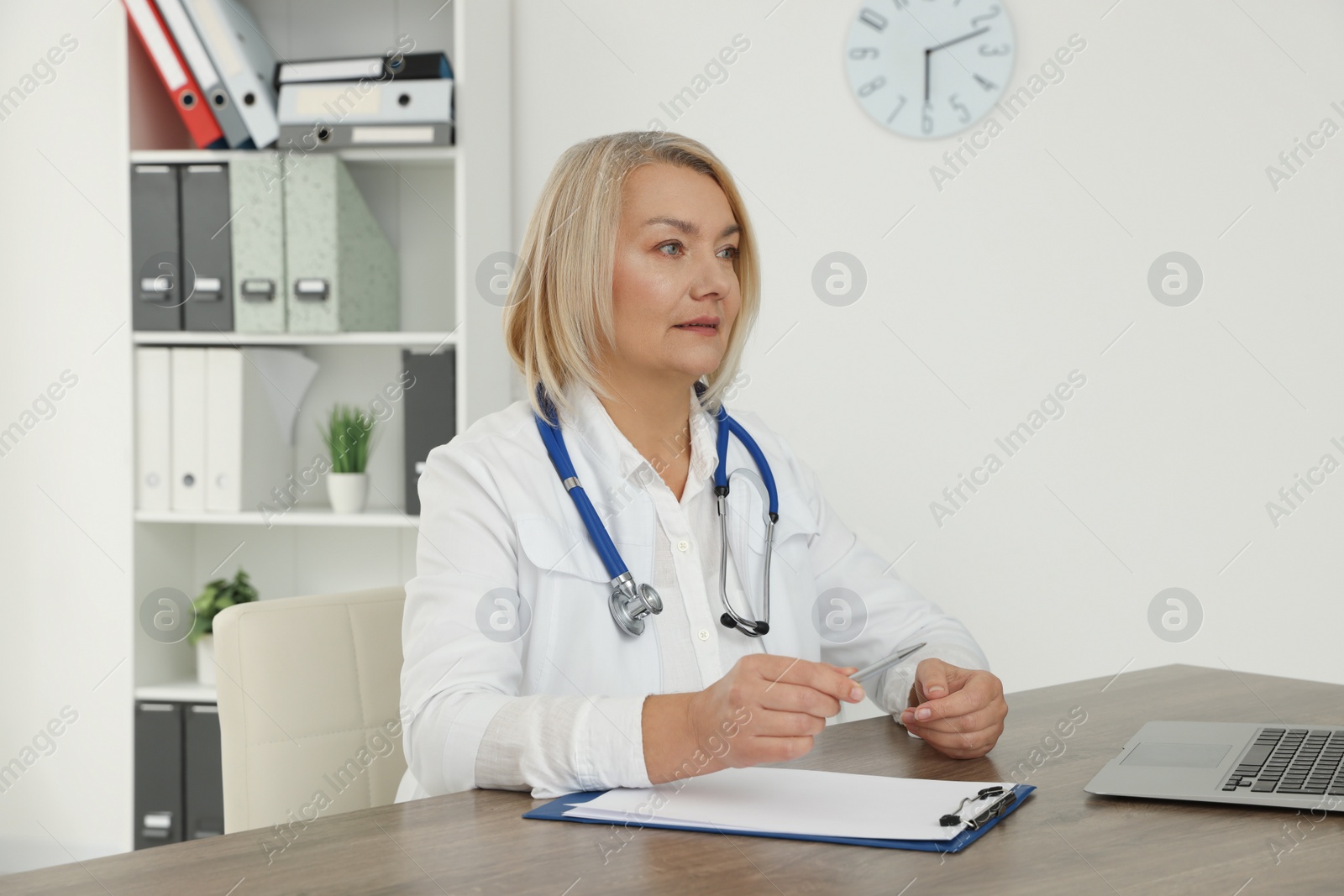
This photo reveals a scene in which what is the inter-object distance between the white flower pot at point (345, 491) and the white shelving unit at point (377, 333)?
0.05 metres

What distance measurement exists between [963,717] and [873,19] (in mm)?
1964

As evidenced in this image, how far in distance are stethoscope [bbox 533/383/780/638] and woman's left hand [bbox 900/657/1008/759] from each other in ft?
0.84

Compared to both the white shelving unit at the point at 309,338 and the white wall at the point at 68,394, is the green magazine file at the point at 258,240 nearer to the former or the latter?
the white shelving unit at the point at 309,338

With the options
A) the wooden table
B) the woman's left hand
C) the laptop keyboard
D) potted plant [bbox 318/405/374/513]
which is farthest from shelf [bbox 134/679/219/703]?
the laptop keyboard

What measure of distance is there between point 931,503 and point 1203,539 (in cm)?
59

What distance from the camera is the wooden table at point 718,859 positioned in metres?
0.76

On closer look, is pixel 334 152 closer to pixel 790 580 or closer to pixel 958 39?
pixel 958 39

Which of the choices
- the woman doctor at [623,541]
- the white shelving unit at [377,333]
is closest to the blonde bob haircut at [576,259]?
the woman doctor at [623,541]

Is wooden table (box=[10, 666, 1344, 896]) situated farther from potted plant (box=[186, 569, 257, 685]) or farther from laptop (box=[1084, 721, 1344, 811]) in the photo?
potted plant (box=[186, 569, 257, 685])

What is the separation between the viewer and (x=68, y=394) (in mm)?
2871

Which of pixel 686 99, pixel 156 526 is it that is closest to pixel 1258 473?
pixel 686 99

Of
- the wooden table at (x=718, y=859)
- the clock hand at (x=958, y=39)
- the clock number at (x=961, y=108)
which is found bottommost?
the wooden table at (x=718, y=859)

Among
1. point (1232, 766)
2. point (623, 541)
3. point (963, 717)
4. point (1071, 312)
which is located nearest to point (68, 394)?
point (623, 541)

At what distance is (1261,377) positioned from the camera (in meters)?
2.45
